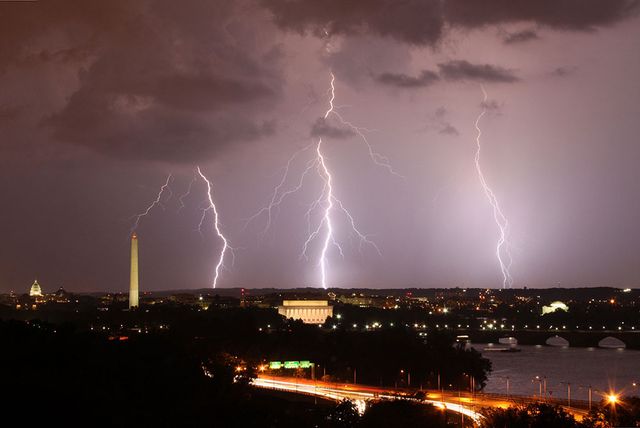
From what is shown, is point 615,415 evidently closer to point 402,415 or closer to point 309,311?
point 402,415

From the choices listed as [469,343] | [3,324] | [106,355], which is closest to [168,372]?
[106,355]

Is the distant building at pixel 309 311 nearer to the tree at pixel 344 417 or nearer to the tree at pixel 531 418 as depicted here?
the tree at pixel 344 417

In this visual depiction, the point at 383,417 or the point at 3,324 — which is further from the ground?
the point at 3,324

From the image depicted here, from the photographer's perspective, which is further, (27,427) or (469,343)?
(469,343)

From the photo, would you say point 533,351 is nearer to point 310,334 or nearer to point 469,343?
point 469,343

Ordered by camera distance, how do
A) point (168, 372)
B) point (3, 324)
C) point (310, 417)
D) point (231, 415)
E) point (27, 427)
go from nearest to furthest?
point (27, 427)
point (231, 415)
point (310, 417)
point (168, 372)
point (3, 324)

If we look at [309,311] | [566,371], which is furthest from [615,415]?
[309,311]

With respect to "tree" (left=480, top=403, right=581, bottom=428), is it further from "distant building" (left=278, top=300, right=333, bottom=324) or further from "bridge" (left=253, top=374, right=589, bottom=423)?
"distant building" (left=278, top=300, right=333, bottom=324)
